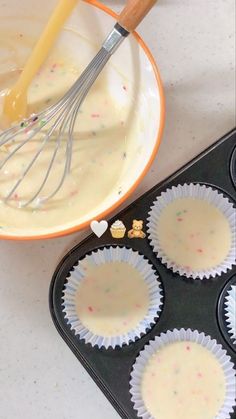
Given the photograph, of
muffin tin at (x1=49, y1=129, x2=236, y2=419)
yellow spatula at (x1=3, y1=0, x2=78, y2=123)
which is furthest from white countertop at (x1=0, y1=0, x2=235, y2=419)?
yellow spatula at (x1=3, y1=0, x2=78, y2=123)

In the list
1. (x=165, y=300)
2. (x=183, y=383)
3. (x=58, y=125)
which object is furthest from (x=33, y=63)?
(x=183, y=383)

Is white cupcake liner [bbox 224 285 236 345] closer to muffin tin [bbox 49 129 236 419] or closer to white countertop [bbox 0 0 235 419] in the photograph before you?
muffin tin [bbox 49 129 236 419]

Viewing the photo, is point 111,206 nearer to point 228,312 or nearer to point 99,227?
point 99,227

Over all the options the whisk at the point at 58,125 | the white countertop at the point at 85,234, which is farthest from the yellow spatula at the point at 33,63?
the white countertop at the point at 85,234

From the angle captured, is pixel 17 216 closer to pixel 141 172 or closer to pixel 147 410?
pixel 141 172

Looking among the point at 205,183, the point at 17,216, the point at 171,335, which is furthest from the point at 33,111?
the point at 171,335

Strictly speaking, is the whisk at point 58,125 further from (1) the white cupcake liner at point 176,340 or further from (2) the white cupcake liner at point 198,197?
(1) the white cupcake liner at point 176,340
